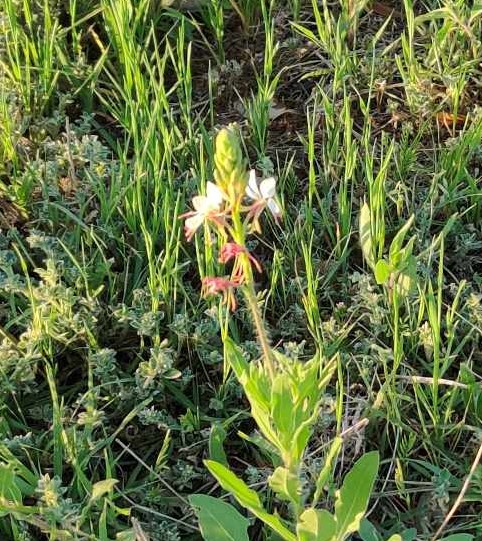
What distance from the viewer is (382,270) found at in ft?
5.02

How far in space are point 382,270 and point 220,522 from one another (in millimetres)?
528

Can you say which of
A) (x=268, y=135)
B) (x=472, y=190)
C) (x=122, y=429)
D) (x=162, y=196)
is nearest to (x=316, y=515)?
(x=122, y=429)

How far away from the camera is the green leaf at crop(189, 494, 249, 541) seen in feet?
4.36

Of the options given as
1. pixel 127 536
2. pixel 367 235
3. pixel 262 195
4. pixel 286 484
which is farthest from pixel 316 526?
pixel 367 235

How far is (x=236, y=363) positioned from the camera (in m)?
1.18

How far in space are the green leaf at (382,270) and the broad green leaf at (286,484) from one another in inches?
18.1

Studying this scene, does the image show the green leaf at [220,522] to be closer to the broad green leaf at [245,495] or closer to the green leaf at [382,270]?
the broad green leaf at [245,495]

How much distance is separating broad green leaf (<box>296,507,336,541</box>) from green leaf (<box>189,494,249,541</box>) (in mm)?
134

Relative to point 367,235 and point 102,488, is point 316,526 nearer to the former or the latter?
point 102,488

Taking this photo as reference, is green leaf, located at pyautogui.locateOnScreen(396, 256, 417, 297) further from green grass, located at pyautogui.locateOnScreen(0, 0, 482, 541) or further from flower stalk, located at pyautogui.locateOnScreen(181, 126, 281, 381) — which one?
flower stalk, located at pyautogui.locateOnScreen(181, 126, 281, 381)

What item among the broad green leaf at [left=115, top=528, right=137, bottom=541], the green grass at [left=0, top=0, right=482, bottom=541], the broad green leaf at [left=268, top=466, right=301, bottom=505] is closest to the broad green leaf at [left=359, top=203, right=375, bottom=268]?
the green grass at [left=0, top=0, right=482, bottom=541]

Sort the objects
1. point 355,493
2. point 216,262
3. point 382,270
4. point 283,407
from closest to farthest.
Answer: point 283,407, point 355,493, point 382,270, point 216,262

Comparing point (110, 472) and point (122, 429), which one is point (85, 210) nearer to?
point (122, 429)

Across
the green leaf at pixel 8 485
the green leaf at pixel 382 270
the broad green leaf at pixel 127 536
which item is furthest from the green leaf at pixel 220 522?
the green leaf at pixel 382 270
